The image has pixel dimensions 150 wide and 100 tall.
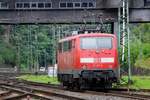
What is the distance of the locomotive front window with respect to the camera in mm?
28406

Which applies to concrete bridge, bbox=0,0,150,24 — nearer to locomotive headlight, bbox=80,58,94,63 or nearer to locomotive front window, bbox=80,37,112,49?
locomotive front window, bbox=80,37,112,49

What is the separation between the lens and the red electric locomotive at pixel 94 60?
2795cm

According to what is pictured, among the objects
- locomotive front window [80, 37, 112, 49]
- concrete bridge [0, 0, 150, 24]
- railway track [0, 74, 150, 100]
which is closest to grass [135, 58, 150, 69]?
concrete bridge [0, 0, 150, 24]

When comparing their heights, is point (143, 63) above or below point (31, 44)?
below

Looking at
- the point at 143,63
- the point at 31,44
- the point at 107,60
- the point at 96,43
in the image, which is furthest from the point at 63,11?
the point at 31,44

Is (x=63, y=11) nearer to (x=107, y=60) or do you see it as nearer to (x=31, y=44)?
(x=107, y=60)

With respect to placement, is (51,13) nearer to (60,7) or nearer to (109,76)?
(60,7)

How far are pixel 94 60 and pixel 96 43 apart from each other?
0.93m

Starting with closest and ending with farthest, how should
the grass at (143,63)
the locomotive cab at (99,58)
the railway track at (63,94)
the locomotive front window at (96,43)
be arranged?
the railway track at (63,94) → the locomotive cab at (99,58) → the locomotive front window at (96,43) → the grass at (143,63)

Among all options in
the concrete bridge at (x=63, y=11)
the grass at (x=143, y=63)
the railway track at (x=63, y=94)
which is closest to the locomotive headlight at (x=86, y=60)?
the railway track at (x=63, y=94)

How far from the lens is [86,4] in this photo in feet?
163

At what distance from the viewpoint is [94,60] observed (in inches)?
1106

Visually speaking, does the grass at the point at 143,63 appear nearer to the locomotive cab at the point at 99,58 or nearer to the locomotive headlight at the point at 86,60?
the locomotive cab at the point at 99,58

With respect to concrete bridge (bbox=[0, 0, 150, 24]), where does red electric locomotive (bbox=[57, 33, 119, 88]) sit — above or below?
below
